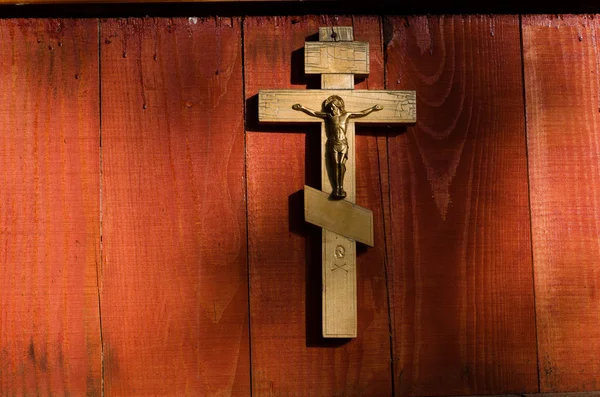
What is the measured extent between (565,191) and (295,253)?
2.71ft

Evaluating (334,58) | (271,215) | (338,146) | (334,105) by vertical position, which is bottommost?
(271,215)

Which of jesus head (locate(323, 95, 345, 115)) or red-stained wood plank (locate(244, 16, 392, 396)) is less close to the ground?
jesus head (locate(323, 95, 345, 115))

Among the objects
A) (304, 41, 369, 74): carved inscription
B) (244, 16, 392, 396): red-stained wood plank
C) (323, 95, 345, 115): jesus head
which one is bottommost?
(244, 16, 392, 396): red-stained wood plank

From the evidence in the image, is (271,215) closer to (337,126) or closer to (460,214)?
(337,126)

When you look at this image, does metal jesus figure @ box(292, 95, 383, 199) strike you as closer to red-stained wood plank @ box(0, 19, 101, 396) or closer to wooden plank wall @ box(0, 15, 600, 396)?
wooden plank wall @ box(0, 15, 600, 396)

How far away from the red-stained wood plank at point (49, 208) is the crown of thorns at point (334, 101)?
2.21 feet

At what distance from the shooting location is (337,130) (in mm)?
1884

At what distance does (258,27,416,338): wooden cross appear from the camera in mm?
1863

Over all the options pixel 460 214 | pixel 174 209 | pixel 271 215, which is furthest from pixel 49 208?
pixel 460 214

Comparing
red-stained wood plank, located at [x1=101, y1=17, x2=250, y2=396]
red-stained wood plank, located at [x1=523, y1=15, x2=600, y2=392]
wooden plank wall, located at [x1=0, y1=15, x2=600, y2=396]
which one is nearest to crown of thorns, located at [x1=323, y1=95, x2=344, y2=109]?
wooden plank wall, located at [x1=0, y1=15, x2=600, y2=396]

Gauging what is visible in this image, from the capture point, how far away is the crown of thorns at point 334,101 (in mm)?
1898

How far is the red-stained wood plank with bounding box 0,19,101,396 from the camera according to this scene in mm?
1887

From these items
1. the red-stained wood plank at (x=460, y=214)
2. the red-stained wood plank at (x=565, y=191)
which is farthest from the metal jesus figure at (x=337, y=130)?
the red-stained wood plank at (x=565, y=191)

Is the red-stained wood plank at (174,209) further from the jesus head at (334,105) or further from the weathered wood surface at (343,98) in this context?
the jesus head at (334,105)
